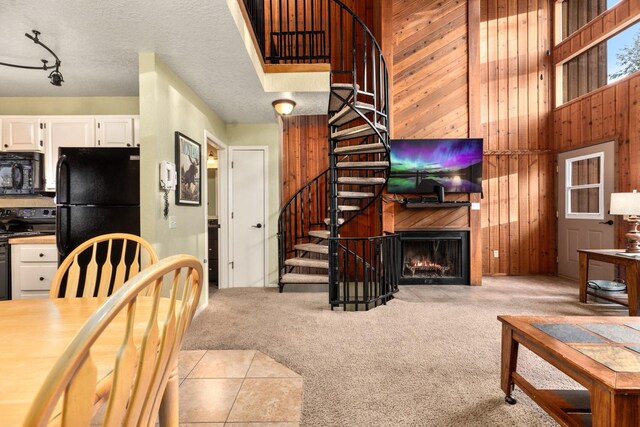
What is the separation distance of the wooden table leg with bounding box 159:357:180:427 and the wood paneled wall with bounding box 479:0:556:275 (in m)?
5.48

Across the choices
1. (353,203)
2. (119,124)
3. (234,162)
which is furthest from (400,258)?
(119,124)

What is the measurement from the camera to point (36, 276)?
3.26 m

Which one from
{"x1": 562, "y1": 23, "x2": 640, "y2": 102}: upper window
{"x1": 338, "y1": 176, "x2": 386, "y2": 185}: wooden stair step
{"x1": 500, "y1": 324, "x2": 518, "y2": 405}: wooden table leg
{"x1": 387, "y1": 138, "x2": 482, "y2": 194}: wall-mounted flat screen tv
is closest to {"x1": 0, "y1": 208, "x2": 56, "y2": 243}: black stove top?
{"x1": 338, "y1": 176, "x2": 386, "y2": 185}: wooden stair step

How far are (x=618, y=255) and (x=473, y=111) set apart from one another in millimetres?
2644

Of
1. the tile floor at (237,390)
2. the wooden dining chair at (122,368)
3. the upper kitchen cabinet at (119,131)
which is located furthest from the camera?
the upper kitchen cabinet at (119,131)

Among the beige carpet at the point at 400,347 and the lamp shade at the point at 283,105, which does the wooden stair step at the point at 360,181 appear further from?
the beige carpet at the point at 400,347

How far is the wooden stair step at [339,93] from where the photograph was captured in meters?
3.50

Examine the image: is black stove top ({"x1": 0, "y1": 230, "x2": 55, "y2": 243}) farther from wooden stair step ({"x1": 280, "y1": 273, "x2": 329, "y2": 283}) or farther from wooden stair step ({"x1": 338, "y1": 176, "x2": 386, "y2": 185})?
wooden stair step ({"x1": 338, "y1": 176, "x2": 386, "y2": 185})

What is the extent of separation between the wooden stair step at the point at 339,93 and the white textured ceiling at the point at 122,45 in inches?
6.2

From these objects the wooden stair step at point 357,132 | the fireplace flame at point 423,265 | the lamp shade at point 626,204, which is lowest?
the fireplace flame at point 423,265

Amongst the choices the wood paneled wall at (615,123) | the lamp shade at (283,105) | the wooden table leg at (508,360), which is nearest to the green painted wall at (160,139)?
the lamp shade at (283,105)

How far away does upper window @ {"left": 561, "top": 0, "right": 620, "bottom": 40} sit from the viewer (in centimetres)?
480

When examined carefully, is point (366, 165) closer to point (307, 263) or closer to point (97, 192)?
point (307, 263)

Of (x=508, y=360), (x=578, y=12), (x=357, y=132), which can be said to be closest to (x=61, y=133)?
(x=357, y=132)
